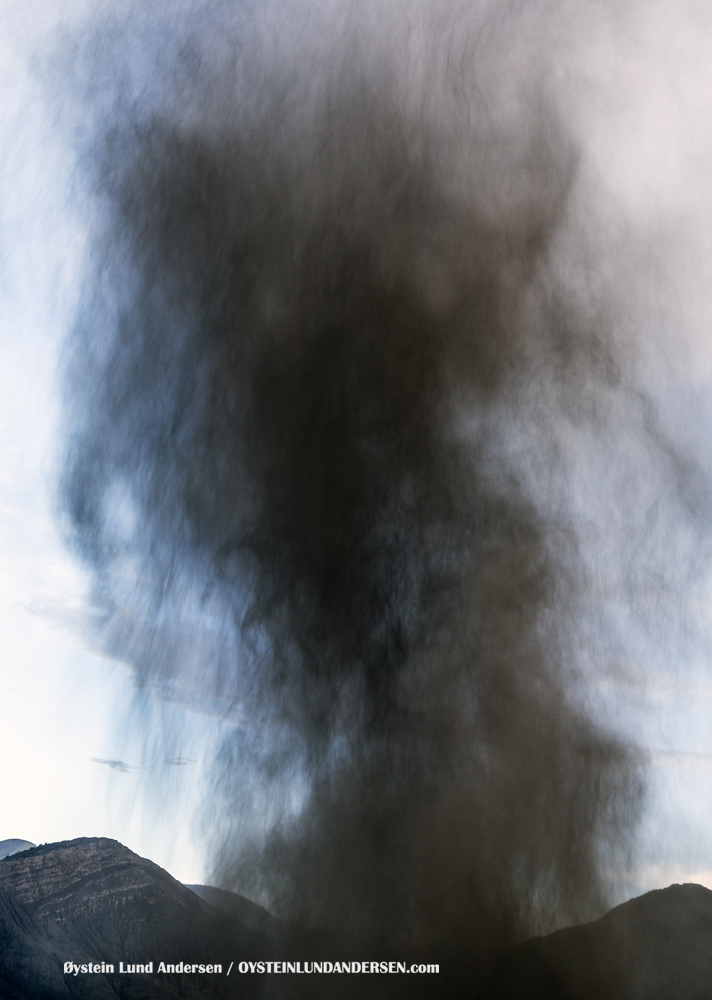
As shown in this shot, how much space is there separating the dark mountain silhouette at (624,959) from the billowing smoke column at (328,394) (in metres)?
2.14

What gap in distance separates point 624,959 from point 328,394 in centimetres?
610

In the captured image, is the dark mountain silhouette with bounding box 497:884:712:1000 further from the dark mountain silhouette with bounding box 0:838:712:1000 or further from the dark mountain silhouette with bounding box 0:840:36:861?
the dark mountain silhouette with bounding box 0:840:36:861

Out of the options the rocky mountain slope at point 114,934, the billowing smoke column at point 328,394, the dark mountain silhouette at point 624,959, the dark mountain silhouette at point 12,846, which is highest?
the billowing smoke column at point 328,394

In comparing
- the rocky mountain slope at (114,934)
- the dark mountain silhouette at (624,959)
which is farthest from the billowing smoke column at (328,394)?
the dark mountain silhouette at (624,959)

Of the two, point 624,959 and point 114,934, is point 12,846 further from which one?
point 624,959

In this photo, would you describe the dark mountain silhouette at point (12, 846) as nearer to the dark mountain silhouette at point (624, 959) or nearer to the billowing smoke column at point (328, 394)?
the billowing smoke column at point (328, 394)

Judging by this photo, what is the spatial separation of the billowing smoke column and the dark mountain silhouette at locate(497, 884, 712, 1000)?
2.14 m

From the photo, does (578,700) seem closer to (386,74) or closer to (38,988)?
(38,988)

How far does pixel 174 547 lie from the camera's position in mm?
8430

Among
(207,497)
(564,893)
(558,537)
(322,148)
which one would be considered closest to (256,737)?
(207,497)

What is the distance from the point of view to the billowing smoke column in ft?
26.6

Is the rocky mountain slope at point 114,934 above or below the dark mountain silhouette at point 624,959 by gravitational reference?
above

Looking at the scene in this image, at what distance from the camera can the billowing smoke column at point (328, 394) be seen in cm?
811

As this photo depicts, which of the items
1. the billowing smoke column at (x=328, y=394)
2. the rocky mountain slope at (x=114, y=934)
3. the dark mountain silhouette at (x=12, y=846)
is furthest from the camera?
the dark mountain silhouette at (x=12, y=846)
